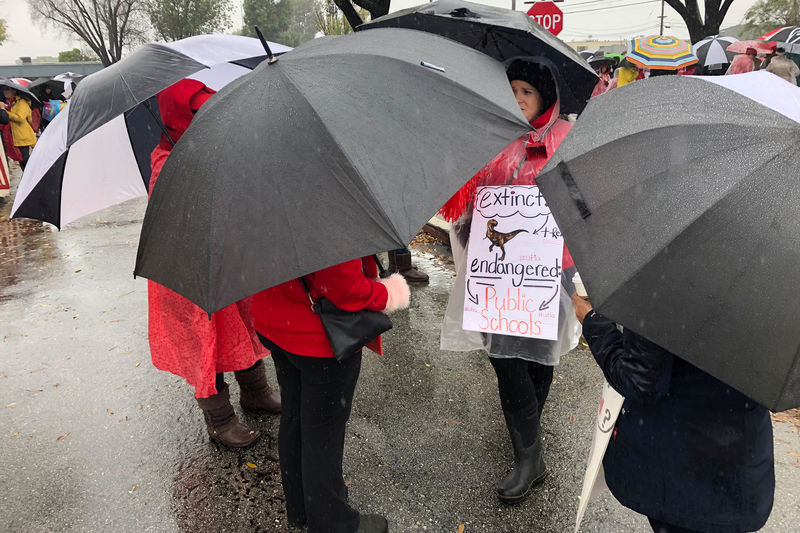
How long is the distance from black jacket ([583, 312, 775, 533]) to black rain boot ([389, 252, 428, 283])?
403 centimetres

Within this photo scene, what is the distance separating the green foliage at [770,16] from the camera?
30.4 meters

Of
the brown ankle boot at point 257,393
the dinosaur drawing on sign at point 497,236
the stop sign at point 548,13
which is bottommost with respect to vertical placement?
the brown ankle boot at point 257,393

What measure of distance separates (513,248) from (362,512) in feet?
4.96

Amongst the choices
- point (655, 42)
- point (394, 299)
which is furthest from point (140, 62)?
point (655, 42)

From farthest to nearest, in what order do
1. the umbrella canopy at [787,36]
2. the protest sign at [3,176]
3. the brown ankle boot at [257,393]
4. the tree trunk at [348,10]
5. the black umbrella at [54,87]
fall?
1. the black umbrella at [54,87]
2. the protest sign at [3,176]
3. the tree trunk at [348,10]
4. the umbrella canopy at [787,36]
5. the brown ankle boot at [257,393]

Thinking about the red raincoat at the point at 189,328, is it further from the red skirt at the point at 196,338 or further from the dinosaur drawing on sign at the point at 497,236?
the dinosaur drawing on sign at the point at 497,236

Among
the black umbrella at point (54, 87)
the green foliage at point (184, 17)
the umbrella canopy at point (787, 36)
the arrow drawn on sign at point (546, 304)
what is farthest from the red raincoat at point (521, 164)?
the green foliage at point (184, 17)

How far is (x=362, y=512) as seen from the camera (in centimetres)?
267

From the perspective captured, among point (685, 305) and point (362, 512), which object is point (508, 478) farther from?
point (685, 305)

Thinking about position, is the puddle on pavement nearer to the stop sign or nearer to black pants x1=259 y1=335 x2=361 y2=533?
black pants x1=259 y1=335 x2=361 y2=533

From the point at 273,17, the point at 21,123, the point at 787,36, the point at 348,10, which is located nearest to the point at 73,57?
the point at 273,17

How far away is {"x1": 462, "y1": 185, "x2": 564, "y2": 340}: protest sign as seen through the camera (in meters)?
2.33

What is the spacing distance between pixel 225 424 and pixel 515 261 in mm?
1950

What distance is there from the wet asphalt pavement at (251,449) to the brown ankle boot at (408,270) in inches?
31.8
